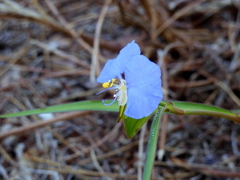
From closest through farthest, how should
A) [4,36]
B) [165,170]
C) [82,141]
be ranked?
[165,170] < [82,141] < [4,36]

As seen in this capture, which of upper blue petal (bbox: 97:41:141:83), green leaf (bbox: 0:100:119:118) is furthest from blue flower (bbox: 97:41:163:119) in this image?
green leaf (bbox: 0:100:119:118)

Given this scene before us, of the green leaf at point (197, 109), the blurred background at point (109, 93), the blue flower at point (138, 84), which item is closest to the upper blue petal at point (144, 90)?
the blue flower at point (138, 84)

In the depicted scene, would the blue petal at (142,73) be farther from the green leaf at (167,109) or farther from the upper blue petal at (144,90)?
the green leaf at (167,109)

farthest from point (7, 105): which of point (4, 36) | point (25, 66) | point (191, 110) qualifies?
point (191, 110)

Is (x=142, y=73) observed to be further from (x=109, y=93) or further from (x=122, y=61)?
(x=109, y=93)

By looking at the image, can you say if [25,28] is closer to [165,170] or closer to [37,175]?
[37,175]

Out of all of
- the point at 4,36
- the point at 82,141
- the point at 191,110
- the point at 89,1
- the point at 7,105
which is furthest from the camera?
the point at 89,1
